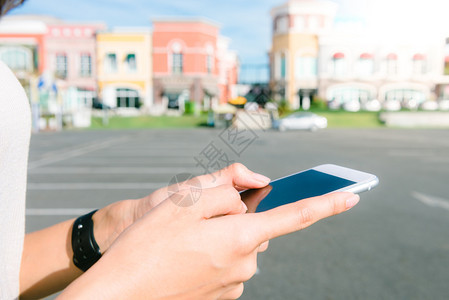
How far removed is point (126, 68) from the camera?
1452 inches

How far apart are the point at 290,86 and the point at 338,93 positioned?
5108 millimetres

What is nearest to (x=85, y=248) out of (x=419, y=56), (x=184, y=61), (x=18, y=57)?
(x=184, y=61)

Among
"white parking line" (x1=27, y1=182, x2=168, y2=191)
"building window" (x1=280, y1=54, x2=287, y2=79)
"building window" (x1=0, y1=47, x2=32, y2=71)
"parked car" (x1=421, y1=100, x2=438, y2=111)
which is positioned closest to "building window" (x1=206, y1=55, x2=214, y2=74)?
"building window" (x1=280, y1=54, x2=287, y2=79)

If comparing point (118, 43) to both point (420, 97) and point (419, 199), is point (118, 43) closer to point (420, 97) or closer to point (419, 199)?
point (420, 97)

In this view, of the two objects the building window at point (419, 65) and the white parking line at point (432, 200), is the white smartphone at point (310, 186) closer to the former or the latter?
the white parking line at point (432, 200)

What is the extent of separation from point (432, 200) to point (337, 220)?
200 centimetres

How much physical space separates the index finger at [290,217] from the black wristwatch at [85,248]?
30.5 inches

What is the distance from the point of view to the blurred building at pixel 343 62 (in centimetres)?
3894

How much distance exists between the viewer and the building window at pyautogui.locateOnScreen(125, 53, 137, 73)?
120ft

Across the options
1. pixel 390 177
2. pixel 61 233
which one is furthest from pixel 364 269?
pixel 390 177

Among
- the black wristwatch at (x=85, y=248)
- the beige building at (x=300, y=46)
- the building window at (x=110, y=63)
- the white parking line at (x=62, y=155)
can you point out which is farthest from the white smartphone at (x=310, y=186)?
the beige building at (x=300, y=46)

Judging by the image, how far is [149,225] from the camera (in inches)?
34.7

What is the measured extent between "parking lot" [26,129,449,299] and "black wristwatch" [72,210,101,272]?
24.6 inches

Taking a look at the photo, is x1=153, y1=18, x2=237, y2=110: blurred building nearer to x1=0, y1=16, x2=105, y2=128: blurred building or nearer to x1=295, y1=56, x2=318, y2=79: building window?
x1=0, y1=16, x2=105, y2=128: blurred building
